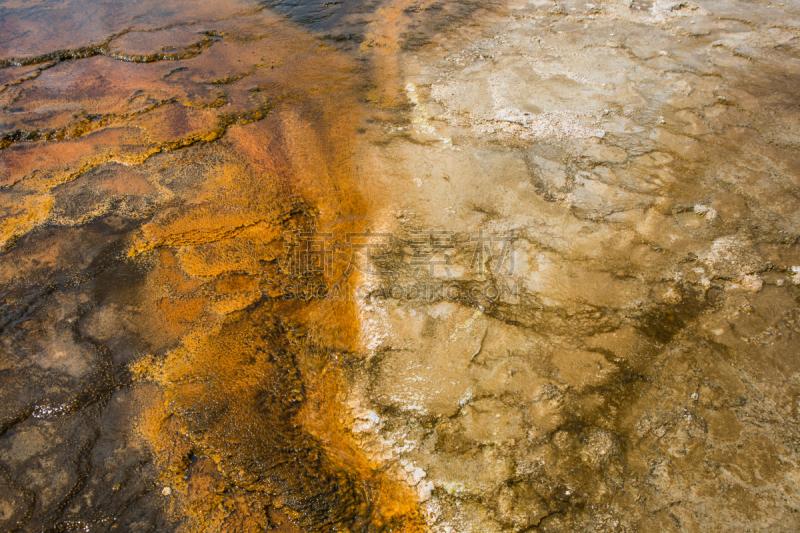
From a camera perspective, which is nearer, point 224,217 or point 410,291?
point 410,291

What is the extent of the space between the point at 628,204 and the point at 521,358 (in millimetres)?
1349

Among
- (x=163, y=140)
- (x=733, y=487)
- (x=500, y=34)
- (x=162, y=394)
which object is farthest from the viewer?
(x=500, y=34)

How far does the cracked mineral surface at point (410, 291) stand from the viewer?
161cm

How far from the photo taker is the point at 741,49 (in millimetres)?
3727

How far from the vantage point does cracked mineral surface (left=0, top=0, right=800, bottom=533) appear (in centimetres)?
161

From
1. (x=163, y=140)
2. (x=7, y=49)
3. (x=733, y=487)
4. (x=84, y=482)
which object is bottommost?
(x=733, y=487)

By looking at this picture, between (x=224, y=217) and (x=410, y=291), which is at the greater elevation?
(x=224, y=217)

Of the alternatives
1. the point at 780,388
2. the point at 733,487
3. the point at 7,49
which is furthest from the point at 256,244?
the point at 7,49

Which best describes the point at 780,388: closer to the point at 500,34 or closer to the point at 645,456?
the point at 645,456

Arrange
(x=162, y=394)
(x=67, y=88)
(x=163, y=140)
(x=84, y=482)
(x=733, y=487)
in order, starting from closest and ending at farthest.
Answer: (x=733, y=487)
(x=84, y=482)
(x=162, y=394)
(x=163, y=140)
(x=67, y=88)

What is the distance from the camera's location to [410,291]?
221cm

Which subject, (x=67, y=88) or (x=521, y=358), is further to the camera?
(x=67, y=88)

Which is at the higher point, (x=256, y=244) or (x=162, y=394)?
(x=256, y=244)

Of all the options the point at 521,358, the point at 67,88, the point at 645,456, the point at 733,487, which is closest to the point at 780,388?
the point at 733,487
